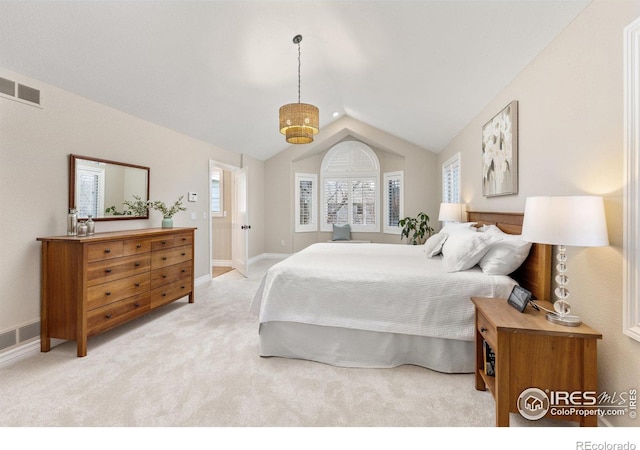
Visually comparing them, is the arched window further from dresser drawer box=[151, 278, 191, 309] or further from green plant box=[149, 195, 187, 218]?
dresser drawer box=[151, 278, 191, 309]

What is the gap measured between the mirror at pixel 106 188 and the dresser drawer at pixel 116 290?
788mm

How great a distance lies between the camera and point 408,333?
214cm

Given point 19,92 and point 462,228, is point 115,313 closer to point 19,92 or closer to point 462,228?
point 19,92

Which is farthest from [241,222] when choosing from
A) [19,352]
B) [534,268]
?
[534,268]

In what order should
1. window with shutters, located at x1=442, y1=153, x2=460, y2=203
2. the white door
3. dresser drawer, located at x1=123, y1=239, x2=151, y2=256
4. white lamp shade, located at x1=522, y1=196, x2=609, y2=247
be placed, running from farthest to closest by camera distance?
the white door, window with shutters, located at x1=442, y1=153, x2=460, y2=203, dresser drawer, located at x1=123, y1=239, x2=151, y2=256, white lamp shade, located at x1=522, y1=196, x2=609, y2=247

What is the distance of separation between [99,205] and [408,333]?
325 cm

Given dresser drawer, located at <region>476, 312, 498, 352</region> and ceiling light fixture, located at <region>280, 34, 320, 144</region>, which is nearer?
dresser drawer, located at <region>476, 312, 498, 352</region>

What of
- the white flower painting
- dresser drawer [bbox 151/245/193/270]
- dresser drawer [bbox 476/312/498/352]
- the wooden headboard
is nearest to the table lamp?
dresser drawer [bbox 476/312/498/352]

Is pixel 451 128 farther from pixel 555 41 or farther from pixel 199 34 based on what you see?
pixel 199 34

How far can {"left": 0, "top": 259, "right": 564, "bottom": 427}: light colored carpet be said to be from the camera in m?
1.64

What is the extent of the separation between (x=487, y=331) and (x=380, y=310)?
0.72 meters

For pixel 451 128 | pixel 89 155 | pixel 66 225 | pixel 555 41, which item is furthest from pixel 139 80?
pixel 451 128

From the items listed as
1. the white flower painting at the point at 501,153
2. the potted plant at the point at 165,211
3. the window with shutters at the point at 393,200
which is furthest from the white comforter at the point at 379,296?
the window with shutters at the point at 393,200

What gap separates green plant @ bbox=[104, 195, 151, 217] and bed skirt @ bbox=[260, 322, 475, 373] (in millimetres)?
2260
